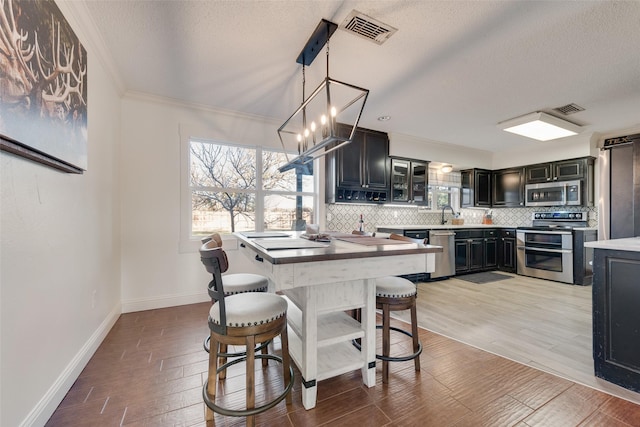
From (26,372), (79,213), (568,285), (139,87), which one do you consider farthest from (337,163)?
(568,285)

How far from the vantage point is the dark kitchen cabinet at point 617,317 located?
166cm

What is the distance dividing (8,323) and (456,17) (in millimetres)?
3064

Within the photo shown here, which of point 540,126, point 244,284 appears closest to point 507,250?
point 540,126

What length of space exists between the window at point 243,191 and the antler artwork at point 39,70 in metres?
1.70

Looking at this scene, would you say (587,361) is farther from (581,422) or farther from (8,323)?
(8,323)

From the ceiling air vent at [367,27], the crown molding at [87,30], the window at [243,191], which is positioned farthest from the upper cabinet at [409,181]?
the crown molding at [87,30]

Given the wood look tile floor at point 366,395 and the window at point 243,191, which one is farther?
the window at point 243,191

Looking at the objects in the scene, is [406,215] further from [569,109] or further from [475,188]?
[569,109]

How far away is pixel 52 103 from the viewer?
145 cm

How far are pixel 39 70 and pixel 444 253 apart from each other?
4978mm

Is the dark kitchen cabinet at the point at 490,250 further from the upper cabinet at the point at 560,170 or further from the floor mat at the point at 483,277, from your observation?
the upper cabinet at the point at 560,170

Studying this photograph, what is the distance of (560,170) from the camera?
4.86m

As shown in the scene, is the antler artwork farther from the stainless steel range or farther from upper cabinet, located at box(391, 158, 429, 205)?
the stainless steel range

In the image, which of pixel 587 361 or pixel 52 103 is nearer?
pixel 52 103
